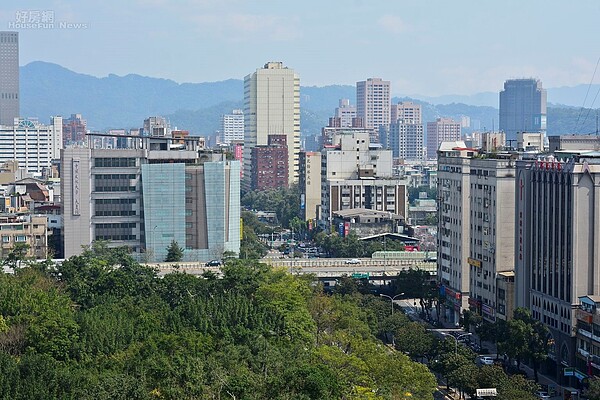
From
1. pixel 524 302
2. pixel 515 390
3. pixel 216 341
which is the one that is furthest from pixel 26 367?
pixel 524 302

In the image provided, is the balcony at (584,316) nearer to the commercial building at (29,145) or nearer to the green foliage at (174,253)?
the green foliage at (174,253)

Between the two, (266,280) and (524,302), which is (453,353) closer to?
(524,302)

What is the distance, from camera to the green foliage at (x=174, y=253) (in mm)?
54062

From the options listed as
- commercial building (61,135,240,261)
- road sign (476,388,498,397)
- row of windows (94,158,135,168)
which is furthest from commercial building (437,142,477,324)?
road sign (476,388,498,397)

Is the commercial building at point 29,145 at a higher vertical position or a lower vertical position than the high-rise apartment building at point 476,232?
higher

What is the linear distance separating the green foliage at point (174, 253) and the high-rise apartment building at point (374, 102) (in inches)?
5130

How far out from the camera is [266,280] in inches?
1695

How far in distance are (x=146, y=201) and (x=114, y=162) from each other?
2232 millimetres

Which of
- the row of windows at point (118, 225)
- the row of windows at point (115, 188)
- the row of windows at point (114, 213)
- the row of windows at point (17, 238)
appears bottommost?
the row of windows at point (17, 238)

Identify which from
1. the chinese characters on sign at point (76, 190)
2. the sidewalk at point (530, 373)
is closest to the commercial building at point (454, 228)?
the sidewalk at point (530, 373)

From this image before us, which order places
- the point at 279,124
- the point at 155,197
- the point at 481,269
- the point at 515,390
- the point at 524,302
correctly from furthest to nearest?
the point at 279,124 → the point at 155,197 → the point at 481,269 → the point at 524,302 → the point at 515,390

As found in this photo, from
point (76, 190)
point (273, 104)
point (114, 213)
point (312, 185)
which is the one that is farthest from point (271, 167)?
point (76, 190)

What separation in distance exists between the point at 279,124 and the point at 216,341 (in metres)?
89.7

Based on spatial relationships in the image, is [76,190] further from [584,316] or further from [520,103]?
[520,103]
